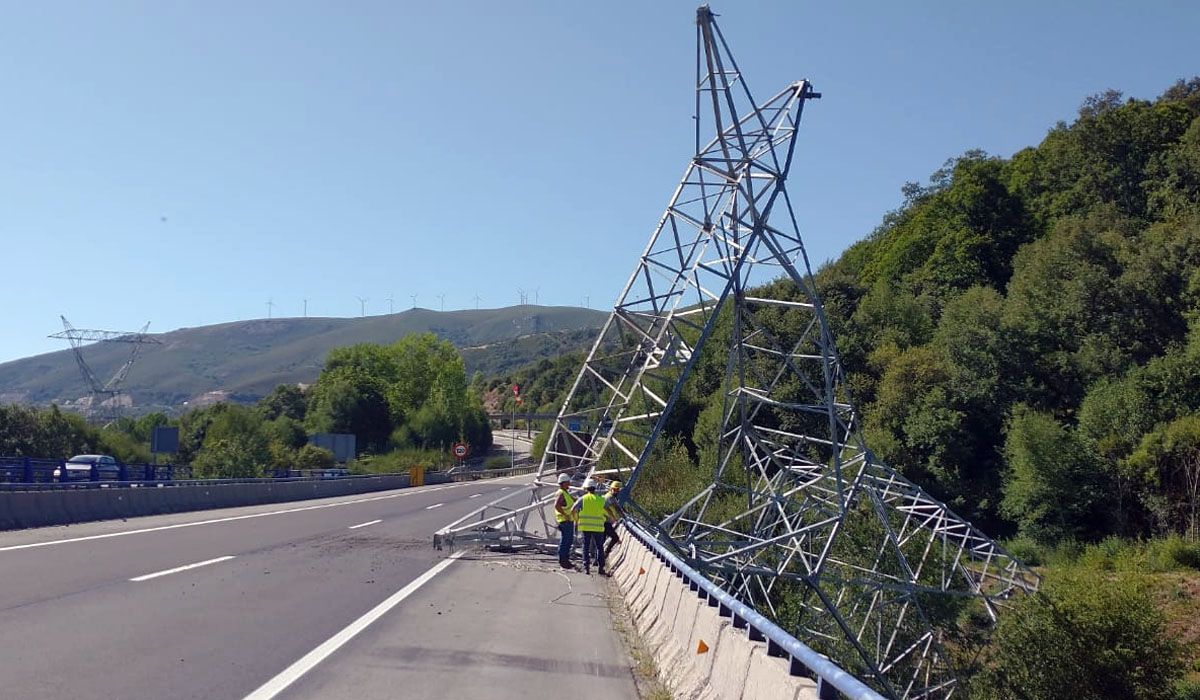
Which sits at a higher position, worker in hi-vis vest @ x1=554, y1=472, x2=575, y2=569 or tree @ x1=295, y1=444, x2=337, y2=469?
worker in hi-vis vest @ x1=554, y1=472, x2=575, y2=569

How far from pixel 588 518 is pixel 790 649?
1395 cm

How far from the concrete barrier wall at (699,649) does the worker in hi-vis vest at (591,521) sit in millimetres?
4250

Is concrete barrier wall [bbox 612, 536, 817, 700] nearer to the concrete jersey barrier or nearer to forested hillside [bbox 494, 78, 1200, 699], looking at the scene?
the concrete jersey barrier

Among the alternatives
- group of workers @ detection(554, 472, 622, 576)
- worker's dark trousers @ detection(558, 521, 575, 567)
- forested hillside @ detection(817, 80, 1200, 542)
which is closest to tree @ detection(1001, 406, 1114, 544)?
forested hillside @ detection(817, 80, 1200, 542)

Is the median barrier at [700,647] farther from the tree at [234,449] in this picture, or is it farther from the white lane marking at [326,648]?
the tree at [234,449]

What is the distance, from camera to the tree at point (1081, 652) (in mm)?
23797

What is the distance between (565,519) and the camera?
20469 mm

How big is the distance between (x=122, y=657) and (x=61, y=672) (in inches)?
31.6

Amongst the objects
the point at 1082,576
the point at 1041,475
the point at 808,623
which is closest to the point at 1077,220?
the point at 1041,475

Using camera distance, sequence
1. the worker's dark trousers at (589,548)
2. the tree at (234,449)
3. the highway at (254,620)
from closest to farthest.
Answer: the highway at (254,620)
the worker's dark trousers at (589,548)
the tree at (234,449)

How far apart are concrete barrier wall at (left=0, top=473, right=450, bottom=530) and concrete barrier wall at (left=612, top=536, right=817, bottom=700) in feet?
54.1

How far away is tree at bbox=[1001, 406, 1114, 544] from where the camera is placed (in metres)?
43.8

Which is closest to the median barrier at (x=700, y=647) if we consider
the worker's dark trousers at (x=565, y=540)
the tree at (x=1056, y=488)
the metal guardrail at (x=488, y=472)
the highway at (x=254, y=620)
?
the highway at (x=254, y=620)

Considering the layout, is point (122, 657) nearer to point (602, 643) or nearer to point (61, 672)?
point (61, 672)
